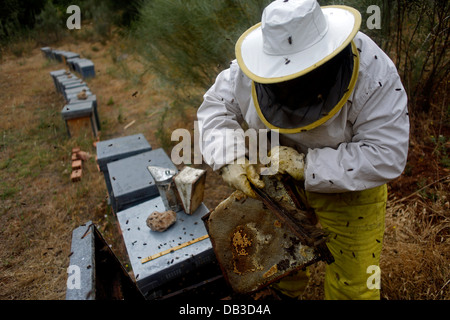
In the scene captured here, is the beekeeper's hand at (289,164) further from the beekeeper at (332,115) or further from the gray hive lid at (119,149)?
the gray hive lid at (119,149)

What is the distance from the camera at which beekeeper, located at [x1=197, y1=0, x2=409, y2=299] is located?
5.06 ft

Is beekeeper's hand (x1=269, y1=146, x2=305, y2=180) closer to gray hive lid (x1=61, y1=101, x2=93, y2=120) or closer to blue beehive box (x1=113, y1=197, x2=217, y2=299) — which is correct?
blue beehive box (x1=113, y1=197, x2=217, y2=299)

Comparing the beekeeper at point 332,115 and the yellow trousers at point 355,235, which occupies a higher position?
the beekeeper at point 332,115

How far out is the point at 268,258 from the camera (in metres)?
1.94

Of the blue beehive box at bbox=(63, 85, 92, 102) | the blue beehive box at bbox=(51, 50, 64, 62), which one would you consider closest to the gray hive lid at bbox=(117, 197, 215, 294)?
the blue beehive box at bbox=(63, 85, 92, 102)

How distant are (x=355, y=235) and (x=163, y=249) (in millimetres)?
1460

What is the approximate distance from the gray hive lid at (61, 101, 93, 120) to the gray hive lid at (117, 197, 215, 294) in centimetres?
408

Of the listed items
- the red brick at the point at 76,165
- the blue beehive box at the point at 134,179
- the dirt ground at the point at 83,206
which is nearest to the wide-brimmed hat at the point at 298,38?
the blue beehive box at the point at 134,179

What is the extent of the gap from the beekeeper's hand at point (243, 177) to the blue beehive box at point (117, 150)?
7.62ft

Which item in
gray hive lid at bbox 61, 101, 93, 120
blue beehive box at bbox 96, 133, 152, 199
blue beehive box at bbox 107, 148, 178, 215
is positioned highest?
blue beehive box at bbox 107, 148, 178, 215

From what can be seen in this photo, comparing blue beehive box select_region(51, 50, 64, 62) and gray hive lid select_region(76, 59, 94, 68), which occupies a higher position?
gray hive lid select_region(76, 59, 94, 68)

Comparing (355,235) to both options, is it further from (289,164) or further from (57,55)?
(57,55)

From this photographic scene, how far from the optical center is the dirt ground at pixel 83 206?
Answer: 268cm
